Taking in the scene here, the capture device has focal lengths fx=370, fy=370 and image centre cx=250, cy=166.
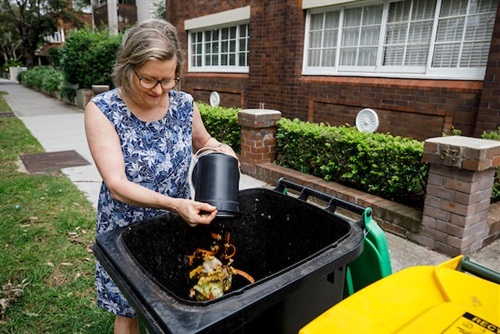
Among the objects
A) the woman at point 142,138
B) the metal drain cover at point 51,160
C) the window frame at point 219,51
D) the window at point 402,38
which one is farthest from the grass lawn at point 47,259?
the window frame at point 219,51

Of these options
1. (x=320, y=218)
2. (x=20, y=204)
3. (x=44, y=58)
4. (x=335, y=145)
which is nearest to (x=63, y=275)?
(x=20, y=204)

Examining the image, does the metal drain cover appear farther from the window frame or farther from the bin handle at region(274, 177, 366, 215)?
the bin handle at region(274, 177, 366, 215)

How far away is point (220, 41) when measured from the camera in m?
10.5

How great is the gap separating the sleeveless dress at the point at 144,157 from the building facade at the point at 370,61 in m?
4.03

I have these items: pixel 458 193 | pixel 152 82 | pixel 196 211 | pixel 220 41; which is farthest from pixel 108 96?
pixel 220 41

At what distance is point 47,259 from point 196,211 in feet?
7.87

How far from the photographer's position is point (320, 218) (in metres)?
1.59

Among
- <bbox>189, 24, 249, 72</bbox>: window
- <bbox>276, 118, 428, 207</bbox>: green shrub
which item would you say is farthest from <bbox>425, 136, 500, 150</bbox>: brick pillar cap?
<bbox>189, 24, 249, 72</bbox>: window

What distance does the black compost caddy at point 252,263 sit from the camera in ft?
3.14

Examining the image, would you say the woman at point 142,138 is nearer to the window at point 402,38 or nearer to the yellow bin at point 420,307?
the yellow bin at point 420,307

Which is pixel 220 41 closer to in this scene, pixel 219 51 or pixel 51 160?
pixel 219 51

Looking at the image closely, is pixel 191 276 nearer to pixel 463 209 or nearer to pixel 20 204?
pixel 463 209

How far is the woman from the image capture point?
146 centimetres

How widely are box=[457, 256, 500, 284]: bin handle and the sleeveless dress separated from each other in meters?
1.18
